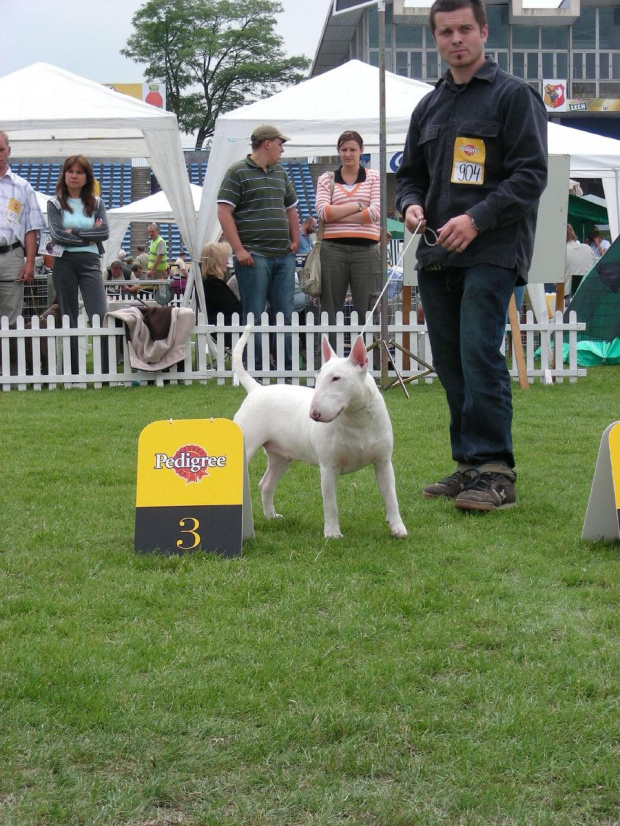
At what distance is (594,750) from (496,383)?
2631mm

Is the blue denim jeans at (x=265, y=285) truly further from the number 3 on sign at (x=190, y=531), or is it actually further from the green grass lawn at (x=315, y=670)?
the number 3 on sign at (x=190, y=531)

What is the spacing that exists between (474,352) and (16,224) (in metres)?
6.21

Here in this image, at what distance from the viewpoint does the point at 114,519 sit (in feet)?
14.7

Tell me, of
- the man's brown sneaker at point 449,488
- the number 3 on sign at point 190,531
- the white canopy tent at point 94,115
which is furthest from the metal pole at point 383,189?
the number 3 on sign at point 190,531

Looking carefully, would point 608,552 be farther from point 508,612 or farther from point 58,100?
point 58,100

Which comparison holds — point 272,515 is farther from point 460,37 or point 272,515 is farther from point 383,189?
point 383,189

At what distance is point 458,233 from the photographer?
14.0ft

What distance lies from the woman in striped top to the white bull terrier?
4725mm

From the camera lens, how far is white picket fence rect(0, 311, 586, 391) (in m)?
9.66

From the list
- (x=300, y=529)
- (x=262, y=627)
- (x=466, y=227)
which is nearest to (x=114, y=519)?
(x=300, y=529)

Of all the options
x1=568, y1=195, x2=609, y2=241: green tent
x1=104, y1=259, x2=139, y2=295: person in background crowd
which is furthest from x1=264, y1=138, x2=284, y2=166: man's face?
x1=568, y1=195, x2=609, y2=241: green tent

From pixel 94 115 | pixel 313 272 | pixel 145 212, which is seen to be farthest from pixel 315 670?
pixel 145 212

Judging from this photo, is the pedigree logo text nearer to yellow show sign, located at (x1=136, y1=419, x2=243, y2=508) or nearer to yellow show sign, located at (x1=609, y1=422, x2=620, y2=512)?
yellow show sign, located at (x1=136, y1=419, x2=243, y2=508)

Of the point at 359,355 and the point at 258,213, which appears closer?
the point at 359,355
